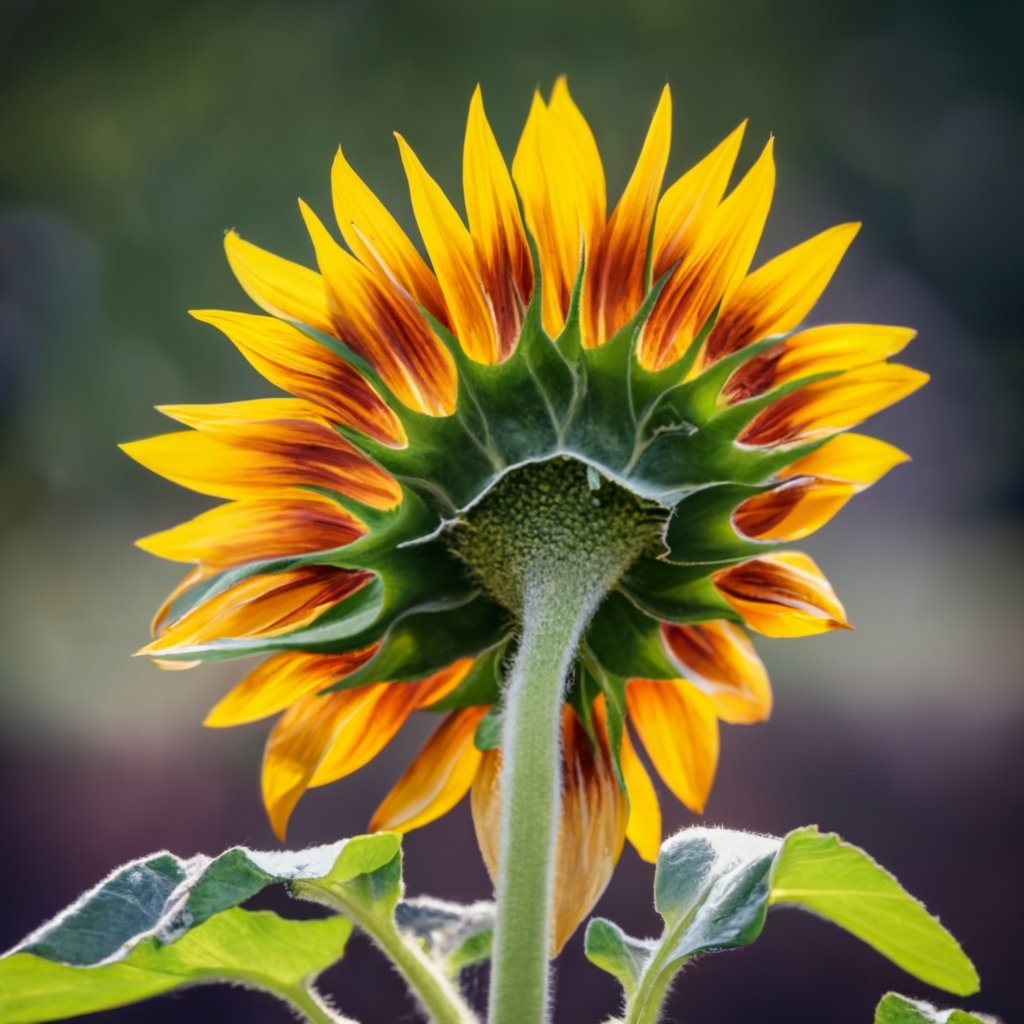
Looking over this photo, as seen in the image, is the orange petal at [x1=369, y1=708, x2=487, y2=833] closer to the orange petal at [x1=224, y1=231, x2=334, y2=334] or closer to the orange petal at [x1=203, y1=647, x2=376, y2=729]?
the orange petal at [x1=203, y1=647, x2=376, y2=729]

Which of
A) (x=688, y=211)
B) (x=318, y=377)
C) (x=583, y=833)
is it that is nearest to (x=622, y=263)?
(x=688, y=211)

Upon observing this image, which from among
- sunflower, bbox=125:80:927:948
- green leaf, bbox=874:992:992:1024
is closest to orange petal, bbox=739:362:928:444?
sunflower, bbox=125:80:927:948

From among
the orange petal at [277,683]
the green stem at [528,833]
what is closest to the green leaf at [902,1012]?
the green stem at [528,833]

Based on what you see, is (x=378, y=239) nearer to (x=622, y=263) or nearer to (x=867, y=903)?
(x=622, y=263)

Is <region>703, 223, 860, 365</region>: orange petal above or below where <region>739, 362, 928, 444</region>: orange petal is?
above

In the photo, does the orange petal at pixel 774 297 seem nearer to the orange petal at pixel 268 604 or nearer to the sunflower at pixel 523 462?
the sunflower at pixel 523 462

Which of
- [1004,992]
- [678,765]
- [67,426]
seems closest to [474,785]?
[678,765]
